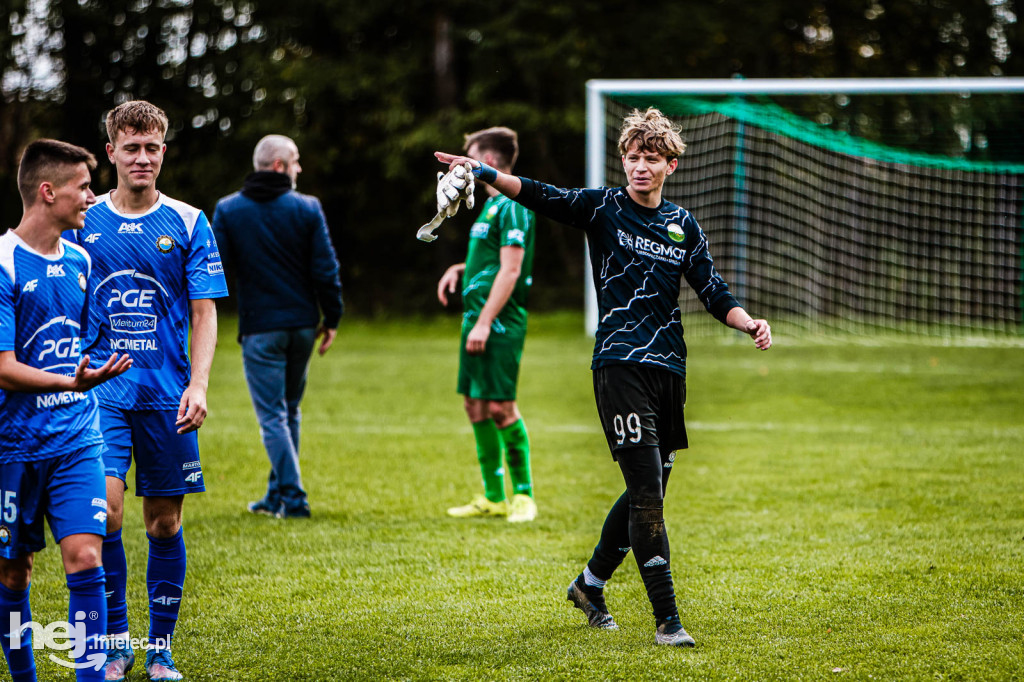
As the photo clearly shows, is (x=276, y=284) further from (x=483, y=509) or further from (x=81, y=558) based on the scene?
(x=81, y=558)

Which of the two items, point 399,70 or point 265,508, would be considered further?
point 399,70

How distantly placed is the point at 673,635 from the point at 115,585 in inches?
81.8

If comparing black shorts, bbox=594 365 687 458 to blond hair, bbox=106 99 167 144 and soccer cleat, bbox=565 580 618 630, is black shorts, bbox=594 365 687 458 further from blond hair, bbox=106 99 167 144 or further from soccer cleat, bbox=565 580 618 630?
blond hair, bbox=106 99 167 144

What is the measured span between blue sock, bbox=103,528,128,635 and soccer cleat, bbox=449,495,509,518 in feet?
9.53

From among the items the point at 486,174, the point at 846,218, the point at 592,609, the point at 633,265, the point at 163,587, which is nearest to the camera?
the point at 163,587

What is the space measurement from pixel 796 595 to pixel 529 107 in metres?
19.9

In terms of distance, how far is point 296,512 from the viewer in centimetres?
657

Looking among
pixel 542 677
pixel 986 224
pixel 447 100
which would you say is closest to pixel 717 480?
pixel 542 677

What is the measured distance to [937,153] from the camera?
2159cm

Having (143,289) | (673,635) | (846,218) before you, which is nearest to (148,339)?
(143,289)

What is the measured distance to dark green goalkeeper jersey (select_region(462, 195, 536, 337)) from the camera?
632 cm

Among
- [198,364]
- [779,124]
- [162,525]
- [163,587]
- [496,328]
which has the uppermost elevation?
[779,124]

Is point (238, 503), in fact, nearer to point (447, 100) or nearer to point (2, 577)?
point (2, 577)

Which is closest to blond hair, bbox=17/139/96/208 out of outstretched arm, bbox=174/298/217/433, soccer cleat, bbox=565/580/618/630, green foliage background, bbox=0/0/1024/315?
outstretched arm, bbox=174/298/217/433
